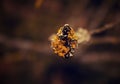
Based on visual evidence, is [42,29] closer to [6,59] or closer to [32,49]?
[32,49]

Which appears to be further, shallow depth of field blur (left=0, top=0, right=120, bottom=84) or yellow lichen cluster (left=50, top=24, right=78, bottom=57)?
shallow depth of field blur (left=0, top=0, right=120, bottom=84)

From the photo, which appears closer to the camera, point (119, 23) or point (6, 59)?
point (119, 23)

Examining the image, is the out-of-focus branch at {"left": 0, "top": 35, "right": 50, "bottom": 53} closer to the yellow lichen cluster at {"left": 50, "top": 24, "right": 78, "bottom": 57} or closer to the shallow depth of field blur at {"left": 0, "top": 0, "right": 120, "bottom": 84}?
the shallow depth of field blur at {"left": 0, "top": 0, "right": 120, "bottom": 84}

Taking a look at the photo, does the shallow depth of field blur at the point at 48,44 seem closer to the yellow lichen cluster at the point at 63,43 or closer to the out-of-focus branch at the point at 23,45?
the out-of-focus branch at the point at 23,45

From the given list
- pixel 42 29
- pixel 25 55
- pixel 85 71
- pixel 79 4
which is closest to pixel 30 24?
pixel 42 29

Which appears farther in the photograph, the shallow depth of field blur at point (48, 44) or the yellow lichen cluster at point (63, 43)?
the shallow depth of field blur at point (48, 44)

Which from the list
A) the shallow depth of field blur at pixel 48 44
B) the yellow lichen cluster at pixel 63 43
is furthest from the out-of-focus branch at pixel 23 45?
the yellow lichen cluster at pixel 63 43

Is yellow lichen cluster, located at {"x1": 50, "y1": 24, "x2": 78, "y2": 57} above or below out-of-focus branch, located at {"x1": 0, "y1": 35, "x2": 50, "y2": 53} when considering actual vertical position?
below

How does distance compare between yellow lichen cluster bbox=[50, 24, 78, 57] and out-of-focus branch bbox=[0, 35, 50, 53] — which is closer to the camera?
yellow lichen cluster bbox=[50, 24, 78, 57]

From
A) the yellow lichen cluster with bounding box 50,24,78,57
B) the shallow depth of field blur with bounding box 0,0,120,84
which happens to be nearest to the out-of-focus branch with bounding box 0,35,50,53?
the shallow depth of field blur with bounding box 0,0,120,84
